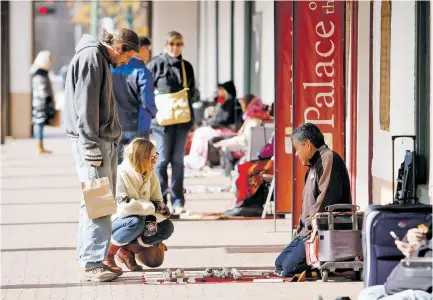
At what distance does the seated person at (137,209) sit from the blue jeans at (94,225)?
0.99 ft

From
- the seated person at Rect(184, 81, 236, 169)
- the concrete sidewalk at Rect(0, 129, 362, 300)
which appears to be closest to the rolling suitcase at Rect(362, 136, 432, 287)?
the concrete sidewalk at Rect(0, 129, 362, 300)

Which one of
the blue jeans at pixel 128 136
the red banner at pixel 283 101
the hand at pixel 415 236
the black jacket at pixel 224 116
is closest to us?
the hand at pixel 415 236

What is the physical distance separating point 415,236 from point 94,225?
2.86 metres

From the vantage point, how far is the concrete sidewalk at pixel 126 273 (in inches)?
348

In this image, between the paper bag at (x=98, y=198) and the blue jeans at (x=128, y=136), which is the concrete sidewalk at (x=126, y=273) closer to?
the paper bag at (x=98, y=198)

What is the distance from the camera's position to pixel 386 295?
735 cm

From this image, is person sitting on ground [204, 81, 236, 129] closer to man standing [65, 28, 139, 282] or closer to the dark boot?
the dark boot

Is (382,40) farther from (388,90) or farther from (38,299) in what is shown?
(38,299)

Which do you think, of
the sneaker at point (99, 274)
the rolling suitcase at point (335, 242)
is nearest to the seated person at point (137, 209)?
the sneaker at point (99, 274)

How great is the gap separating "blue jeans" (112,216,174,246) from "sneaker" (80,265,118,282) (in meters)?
0.34

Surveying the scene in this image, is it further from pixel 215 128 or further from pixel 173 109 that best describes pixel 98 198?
pixel 215 128

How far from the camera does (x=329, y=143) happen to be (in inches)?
Result: 420

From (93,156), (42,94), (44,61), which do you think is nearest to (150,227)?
(93,156)

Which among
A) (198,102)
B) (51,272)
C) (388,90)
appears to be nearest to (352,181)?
(388,90)
